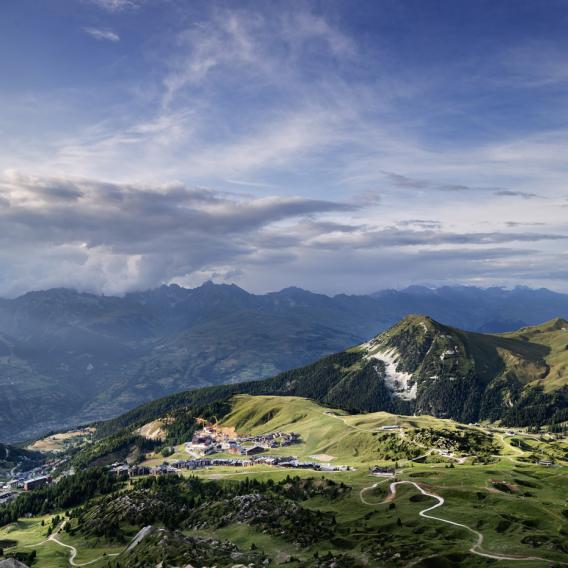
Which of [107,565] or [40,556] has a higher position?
[107,565]

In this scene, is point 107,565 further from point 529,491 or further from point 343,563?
point 529,491

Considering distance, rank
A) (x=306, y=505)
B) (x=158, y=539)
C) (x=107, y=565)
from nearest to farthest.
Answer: (x=158, y=539), (x=107, y=565), (x=306, y=505)

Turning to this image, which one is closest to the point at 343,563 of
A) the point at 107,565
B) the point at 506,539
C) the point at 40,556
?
the point at 506,539

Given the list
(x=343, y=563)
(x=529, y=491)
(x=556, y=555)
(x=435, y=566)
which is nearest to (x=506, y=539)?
(x=556, y=555)

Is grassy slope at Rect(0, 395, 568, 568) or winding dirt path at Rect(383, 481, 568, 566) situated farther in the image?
grassy slope at Rect(0, 395, 568, 568)

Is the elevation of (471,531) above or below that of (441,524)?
above

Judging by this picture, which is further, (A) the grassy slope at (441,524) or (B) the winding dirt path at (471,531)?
(A) the grassy slope at (441,524)

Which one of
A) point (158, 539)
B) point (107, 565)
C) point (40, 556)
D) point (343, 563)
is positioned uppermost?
point (343, 563)

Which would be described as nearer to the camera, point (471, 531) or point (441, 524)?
point (471, 531)

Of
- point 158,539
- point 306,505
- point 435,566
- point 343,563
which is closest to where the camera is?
point 435,566

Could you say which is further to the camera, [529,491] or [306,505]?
[306,505]
